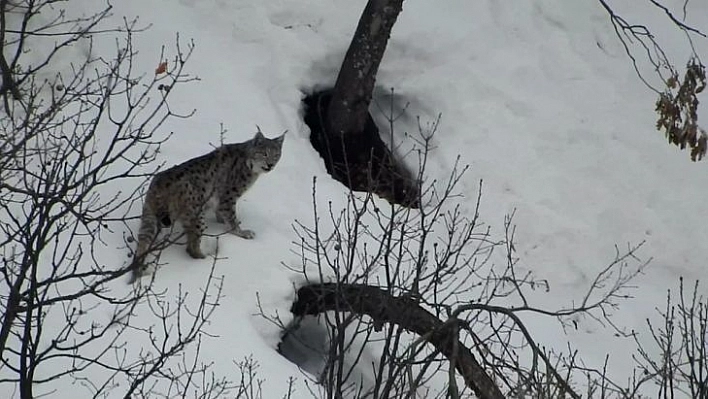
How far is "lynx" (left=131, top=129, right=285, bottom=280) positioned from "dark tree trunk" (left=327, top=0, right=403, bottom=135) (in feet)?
5.18

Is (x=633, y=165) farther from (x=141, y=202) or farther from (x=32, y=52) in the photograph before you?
(x=32, y=52)

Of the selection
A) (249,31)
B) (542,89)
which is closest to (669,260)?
(542,89)

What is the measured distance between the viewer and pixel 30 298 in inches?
256

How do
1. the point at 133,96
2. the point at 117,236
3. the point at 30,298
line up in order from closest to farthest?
the point at 30,298, the point at 117,236, the point at 133,96

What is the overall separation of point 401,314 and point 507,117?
7.21 metres

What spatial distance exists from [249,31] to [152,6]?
1147 millimetres

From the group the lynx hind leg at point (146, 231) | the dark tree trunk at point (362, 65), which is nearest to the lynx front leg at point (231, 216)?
the lynx hind leg at point (146, 231)

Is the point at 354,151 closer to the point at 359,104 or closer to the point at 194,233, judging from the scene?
the point at 359,104

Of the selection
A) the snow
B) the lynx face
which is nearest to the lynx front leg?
the snow

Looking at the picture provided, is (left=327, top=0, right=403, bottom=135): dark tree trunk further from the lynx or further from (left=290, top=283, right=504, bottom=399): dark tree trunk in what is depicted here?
(left=290, top=283, right=504, bottom=399): dark tree trunk

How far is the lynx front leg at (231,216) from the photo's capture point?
10555mm

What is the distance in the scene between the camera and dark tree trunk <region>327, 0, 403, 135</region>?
12.4m

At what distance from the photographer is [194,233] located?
998cm

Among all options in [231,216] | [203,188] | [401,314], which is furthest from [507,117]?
[401,314]
